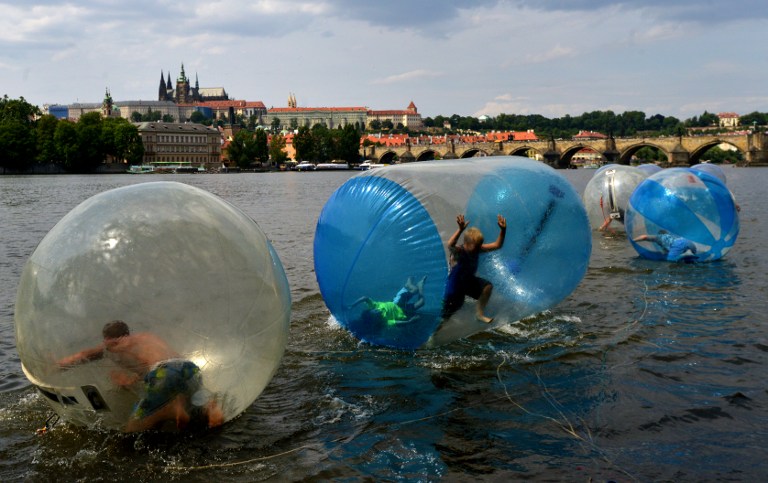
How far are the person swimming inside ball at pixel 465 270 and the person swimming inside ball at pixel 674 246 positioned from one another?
6720 mm

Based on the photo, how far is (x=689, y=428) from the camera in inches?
210

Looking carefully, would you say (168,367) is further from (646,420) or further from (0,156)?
(0,156)

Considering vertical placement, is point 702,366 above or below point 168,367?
below

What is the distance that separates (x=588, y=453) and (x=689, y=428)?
0.97m

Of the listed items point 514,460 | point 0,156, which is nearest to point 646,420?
point 514,460

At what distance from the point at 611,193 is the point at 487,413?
513 inches

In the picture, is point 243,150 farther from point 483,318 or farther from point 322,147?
point 483,318

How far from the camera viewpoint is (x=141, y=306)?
4336mm

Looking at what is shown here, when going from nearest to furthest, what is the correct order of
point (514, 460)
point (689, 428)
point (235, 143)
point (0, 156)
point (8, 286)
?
1. point (514, 460)
2. point (689, 428)
3. point (8, 286)
4. point (0, 156)
5. point (235, 143)

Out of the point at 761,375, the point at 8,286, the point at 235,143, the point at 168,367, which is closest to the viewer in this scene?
the point at 168,367

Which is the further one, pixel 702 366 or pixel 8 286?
pixel 8 286

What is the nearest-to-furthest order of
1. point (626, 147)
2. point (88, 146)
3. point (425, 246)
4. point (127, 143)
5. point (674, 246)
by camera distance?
1. point (425, 246)
2. point (674, 246)
3. point (88, 146)
4. point (626, 147)
5. point (127, 143)

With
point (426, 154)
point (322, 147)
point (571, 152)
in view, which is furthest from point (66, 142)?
point (571, 152)

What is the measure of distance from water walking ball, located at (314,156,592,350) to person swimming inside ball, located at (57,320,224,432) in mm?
2355
